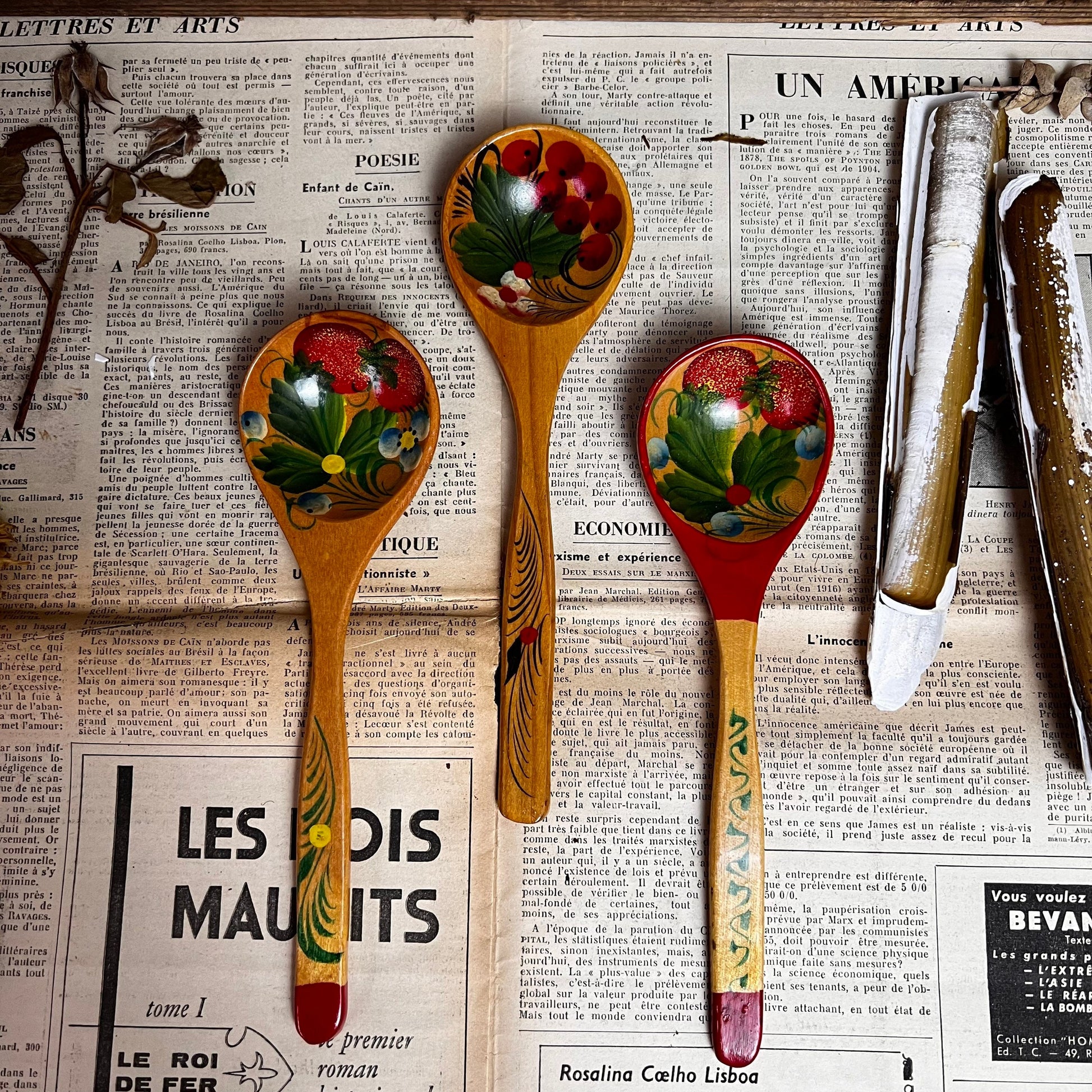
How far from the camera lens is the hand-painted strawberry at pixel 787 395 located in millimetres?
576

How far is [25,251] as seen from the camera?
616 millimetres

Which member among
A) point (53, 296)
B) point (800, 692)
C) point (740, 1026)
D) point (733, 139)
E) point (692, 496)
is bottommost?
point (740, 1026)

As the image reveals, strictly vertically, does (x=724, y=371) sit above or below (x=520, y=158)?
below

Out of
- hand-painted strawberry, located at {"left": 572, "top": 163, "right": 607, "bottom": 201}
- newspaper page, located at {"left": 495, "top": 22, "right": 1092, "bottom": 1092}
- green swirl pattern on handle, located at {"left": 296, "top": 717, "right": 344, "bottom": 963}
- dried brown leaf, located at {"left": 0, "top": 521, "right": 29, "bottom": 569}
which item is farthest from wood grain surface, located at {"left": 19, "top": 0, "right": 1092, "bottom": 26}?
green swirl pattern on handle, located at {"left": 296, "top": 717, "right": 344, "bottom": 963}

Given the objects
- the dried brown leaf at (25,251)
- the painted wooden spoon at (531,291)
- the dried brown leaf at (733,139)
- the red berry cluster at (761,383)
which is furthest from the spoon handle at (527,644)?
the dried brown leaf at (25,251)

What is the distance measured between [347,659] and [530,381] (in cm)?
20

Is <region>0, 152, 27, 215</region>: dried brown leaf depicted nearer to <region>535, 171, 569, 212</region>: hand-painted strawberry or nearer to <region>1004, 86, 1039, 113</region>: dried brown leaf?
<region>535, 171, 569, 212</region>: hand-painted strawberry

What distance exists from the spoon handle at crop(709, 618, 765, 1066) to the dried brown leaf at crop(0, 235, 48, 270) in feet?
1.66

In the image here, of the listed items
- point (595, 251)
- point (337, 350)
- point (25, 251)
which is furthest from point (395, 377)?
point (25, 251)

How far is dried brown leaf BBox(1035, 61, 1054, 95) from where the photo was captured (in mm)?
612

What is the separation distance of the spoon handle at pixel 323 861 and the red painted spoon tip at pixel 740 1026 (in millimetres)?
206

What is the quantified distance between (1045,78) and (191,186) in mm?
546

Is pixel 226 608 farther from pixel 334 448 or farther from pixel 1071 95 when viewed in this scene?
pixel 1071 95

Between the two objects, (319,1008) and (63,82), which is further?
(63,82)
